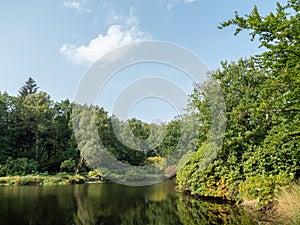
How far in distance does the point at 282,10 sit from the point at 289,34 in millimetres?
833

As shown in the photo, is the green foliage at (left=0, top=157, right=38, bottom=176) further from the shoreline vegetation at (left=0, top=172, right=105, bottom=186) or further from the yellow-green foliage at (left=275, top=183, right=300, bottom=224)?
the yellow-green foliage at (left=275, top=183, right=300, bottom=224)

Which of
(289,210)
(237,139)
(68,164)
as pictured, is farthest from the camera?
(68,164)

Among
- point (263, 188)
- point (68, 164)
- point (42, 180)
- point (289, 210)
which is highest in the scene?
point (68, 164)

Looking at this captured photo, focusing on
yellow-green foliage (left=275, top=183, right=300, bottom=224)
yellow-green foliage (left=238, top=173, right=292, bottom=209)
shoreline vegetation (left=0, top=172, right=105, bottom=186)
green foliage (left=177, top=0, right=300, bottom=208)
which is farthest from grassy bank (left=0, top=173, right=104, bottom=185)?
yellow-green foliage (left=275, top=183, right=300, bottom=224)

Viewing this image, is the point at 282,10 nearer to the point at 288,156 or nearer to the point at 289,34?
the point at 289,34

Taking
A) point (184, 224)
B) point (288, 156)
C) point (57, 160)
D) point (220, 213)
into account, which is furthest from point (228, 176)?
point (57, 160)

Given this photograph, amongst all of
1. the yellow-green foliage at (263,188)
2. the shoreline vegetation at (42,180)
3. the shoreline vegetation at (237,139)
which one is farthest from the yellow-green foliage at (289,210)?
the shoreline vegetation at (42,180)

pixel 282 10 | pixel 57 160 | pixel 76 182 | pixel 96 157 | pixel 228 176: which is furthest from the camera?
pixel 57 160

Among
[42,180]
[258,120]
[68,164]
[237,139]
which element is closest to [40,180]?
[42,180]

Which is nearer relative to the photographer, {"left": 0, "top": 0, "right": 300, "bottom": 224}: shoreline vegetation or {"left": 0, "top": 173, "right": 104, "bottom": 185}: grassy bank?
{"left": 0, "top": 0, "right": 300, "bottom": 224}: shoreline vegetation

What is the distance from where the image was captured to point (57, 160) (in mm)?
28391

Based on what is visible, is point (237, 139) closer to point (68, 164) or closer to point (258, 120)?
point (258, 120)

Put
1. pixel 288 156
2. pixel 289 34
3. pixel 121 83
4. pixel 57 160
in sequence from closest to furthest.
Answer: pixel 289 34
pixel 288 156
pixel 121 83
pixel 57 160

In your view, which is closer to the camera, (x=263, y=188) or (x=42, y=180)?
(x=263, y=188)
